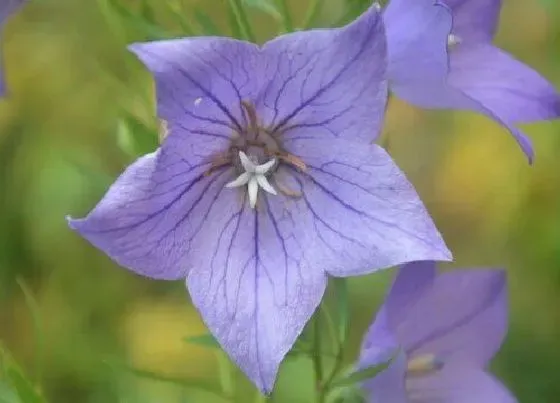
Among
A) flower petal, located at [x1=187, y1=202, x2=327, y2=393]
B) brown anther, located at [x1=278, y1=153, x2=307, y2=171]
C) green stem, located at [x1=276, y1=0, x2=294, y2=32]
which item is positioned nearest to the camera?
flower petal, located at [x1=187, y1=202, x2=327, y2=393]

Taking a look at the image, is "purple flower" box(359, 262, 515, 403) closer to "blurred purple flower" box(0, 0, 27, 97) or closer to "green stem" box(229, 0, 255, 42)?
"green stem" box(229, 0, 255, 42)

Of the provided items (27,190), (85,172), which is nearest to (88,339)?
(27,190)

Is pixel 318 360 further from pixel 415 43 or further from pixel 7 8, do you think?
pixel 7 8

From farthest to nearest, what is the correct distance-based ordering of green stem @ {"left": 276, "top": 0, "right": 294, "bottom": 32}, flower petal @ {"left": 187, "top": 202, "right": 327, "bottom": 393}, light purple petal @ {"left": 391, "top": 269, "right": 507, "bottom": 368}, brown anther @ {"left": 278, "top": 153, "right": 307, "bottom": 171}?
light purple petal @ {"left": 391, "top": 269, "right": 507, "bottom": 368} < green stem @ {"left": 276, "top": 0, "right": 294, "bottom": 32} < brown anther @ {"left": 278, "top": 153, "right": 307, "bottom": 171} < flower petal @ {"left": 187, "top": 202, "right": 327, "bottom": 393}

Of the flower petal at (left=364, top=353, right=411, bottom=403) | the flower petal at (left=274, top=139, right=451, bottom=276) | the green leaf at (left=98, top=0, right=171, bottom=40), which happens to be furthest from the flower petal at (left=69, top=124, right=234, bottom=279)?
the flower petal at (left=364, top=353, right=411, bottom=403)

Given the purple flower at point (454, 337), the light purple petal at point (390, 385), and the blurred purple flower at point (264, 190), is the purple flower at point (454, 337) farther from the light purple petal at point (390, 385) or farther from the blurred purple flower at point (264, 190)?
the blurred purple flower at point (264, 190)
